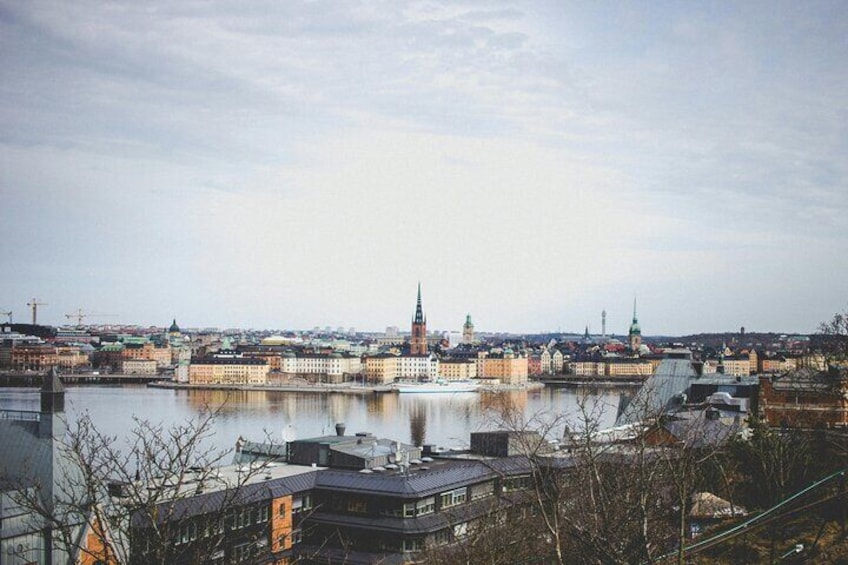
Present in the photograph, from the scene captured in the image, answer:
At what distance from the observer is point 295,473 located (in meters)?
12.2

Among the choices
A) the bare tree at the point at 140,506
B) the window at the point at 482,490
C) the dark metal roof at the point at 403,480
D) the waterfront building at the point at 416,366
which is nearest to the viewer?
the bare tree at the point at 140,506

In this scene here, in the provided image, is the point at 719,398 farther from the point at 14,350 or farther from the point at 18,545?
the point at 14,350

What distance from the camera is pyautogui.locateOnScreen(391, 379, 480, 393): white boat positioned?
60688 millimetres

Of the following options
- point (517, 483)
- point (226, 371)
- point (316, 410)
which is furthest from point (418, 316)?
point (517, 483)

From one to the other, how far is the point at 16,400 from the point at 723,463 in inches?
1569

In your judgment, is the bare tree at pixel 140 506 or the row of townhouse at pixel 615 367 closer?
the bare tree at pixel 140 506

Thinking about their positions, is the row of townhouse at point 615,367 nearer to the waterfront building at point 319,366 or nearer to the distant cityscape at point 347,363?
the distant cityscape at point 347,363

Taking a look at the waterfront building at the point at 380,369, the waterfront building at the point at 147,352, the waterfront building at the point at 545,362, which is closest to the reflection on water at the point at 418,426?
the waterfront building at the point at 380,369

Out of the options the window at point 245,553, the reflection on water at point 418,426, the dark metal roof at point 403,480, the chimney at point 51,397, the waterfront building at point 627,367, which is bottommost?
the reflection on water at point 418,426

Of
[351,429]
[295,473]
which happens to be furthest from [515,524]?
[351,429]

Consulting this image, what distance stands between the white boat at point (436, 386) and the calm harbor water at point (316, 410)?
1.75 m

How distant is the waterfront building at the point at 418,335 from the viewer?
7606cm

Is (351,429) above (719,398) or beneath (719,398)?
beneath

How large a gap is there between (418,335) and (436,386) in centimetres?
1720
